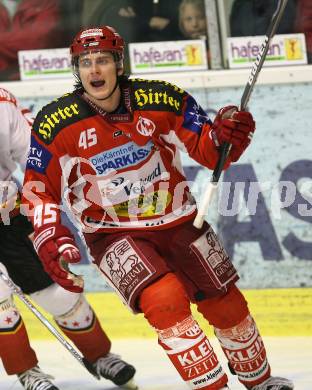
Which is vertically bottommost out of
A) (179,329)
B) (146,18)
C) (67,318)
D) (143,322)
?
(143,322)

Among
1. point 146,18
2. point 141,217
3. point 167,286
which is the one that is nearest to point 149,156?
point 141,217

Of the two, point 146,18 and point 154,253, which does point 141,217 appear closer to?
point 154,253

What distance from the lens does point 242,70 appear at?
5961 mm

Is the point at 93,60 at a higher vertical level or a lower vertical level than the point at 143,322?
higher

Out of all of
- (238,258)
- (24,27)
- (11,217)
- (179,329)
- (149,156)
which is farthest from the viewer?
(24,27)

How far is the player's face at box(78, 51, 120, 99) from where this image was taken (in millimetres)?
4156

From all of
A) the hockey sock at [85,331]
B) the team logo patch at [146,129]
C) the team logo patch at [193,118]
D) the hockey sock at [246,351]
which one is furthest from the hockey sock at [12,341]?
the team logo patch at [193,118]

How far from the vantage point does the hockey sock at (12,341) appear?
4762 mm

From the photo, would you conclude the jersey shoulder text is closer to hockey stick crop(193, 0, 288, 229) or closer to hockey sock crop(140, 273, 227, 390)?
hockey stick crop(193, 0, 288, 229)

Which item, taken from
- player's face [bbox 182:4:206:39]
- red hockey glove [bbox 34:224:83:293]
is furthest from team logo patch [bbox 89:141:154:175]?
player's face [bbox 182:4:206:39]

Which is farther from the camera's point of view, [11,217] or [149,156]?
[11,217]

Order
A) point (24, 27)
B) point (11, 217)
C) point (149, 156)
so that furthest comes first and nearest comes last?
1. point (24, 27)
2. point (11, 217)
3. point (149, 156)

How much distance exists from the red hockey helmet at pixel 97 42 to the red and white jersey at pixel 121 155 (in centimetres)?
14

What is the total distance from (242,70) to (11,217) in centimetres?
160
